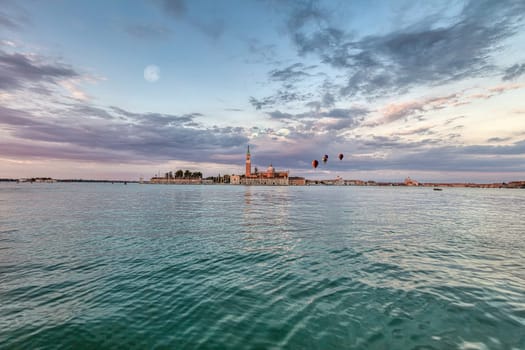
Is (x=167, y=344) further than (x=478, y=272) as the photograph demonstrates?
No

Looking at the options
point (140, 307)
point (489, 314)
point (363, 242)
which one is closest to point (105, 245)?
point (140, 307)

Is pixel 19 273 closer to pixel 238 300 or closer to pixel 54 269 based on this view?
pixel 54 269

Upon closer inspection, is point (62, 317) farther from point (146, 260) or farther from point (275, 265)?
point (275, 265)

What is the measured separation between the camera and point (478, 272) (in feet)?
44.6

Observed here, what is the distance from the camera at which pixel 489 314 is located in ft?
30.1

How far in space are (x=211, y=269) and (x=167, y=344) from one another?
255 inches

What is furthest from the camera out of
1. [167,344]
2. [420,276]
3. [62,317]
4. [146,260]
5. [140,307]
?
[146,260]

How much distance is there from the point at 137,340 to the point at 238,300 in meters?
3.83

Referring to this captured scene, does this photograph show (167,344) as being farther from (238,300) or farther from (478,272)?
(478,272)

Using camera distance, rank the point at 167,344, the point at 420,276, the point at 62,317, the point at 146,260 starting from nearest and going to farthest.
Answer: the point at 167,344 < the point at 62,317 < the point at 420,276 < the point at 146,260

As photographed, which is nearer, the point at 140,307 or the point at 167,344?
the point at 167,344

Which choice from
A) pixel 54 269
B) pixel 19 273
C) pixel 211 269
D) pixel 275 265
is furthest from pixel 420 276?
pixel 19 273

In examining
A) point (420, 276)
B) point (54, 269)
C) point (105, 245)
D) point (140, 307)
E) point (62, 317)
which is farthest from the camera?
point (105, 245)

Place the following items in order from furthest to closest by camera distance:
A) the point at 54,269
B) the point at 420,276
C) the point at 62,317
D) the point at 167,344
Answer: the point at 54,269 < the point at 420,276 < the point at 62,317 < the point at 167,344
